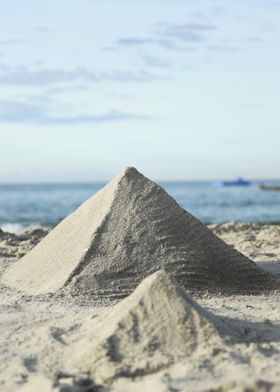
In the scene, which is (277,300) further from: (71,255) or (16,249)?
(16,249)

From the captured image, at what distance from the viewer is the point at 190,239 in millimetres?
6172

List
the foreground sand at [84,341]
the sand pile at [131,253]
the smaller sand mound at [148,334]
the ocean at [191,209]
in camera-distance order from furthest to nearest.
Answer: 1. the ocean at [191,209]
2. the sand pile at [131,253]
3. the smaller sand mound at [148,334]
4. the foreground sand at [84,341]

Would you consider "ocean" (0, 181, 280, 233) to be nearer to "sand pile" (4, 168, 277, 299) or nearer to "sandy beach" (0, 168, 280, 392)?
"sand pile" (4, 168, 277, 299)

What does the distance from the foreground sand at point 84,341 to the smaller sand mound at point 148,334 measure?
2.3 inches

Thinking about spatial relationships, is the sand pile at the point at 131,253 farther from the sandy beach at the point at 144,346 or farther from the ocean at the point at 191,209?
the ocean at the point at 191,209

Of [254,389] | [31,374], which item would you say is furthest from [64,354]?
[254,389]

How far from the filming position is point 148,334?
3.83 meters

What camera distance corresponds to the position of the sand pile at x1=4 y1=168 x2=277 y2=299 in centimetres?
578

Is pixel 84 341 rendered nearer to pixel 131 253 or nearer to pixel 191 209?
pixel 131 253

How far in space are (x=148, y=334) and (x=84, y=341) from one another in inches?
14.8

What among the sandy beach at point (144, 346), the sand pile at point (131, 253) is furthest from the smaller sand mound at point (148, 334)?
the sand pile at point (131, 253)

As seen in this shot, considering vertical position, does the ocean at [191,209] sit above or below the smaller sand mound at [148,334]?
above

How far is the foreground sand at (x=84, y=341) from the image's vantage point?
3.35 m

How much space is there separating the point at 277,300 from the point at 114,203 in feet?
5.53
